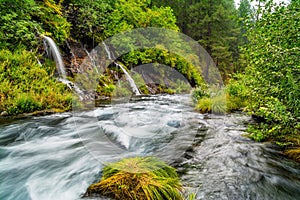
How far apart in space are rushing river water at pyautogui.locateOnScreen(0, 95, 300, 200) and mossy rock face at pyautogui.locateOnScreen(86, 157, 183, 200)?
27 centimetres

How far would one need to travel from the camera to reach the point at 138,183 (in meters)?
2.64

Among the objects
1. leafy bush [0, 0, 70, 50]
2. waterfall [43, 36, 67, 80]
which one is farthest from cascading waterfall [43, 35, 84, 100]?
leafy bush [0, 0, 70, 50]

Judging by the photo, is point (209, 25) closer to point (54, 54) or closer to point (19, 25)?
point (54, 54)

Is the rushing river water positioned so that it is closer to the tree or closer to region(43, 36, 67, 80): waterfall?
the tree

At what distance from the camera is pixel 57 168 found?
375 centimetres

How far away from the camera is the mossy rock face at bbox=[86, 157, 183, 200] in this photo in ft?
8.33

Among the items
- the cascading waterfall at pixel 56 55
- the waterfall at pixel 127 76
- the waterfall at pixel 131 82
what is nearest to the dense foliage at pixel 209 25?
the waterfall at pixel 127 76

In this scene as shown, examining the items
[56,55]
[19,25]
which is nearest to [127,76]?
[56,55]

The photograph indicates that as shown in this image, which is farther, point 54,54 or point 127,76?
point 127,76

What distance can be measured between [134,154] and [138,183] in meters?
1.77

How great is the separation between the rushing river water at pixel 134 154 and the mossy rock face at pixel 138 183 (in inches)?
10.8

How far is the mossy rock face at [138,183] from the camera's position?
100.0 inches

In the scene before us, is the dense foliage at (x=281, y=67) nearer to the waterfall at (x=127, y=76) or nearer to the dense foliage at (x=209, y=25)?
the waterfall at (x=127, y=76)

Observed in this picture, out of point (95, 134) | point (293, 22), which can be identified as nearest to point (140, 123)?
point (95, 134)
